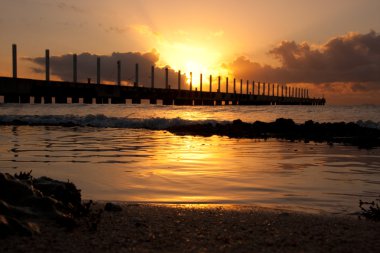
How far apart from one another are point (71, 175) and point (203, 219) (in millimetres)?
3571

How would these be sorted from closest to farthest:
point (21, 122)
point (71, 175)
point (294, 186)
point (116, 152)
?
point (294, 186) < point (71, 175) < point (116, 152) < point (21, 122)

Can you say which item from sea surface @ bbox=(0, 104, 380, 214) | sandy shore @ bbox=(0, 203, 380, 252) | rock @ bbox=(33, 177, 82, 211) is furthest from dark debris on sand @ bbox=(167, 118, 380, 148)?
rock @ bbox=(33, 177, 82, 211)

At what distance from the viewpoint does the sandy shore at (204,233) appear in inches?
122

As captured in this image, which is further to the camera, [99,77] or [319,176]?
[99,77]

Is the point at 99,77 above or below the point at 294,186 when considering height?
above

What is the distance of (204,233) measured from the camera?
351 centimetres

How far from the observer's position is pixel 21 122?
78.9 feet

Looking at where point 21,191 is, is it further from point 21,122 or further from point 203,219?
point 21,122

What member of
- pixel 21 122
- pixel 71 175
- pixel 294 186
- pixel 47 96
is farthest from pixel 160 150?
pixel 47 96

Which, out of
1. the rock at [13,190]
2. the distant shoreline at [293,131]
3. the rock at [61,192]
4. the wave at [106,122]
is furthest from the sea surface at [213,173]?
the wave at [106,122]

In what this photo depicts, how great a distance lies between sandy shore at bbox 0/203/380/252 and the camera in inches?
122

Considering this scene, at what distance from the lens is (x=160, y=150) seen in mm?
11188

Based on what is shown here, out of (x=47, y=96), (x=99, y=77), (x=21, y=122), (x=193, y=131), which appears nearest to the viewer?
(x=193, y=131)

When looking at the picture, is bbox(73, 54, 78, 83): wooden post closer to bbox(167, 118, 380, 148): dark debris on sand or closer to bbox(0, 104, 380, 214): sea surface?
bbox(167, 118, 380, 148): dark debris on sand
